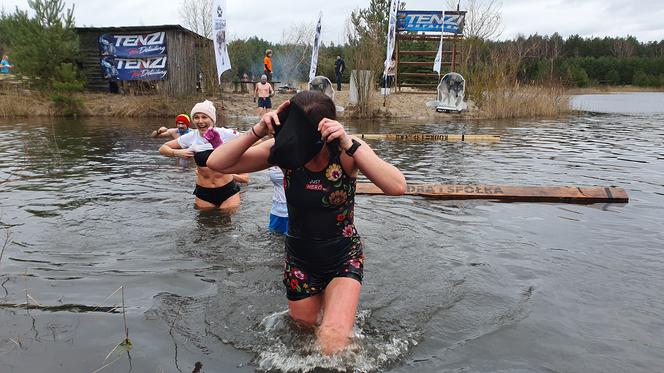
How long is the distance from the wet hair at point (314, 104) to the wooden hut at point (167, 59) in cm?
2265

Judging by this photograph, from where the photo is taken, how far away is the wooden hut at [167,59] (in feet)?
80.9

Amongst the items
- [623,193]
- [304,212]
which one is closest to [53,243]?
[304,212]

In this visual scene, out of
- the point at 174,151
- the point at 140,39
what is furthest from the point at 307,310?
the point at 140,39

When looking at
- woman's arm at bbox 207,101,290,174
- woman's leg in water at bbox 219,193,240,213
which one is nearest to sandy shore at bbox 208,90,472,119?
woman's leg in water at bbox 219,193,240,213

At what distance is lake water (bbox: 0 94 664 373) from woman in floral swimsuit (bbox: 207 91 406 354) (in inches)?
13.1

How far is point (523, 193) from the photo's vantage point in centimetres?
783

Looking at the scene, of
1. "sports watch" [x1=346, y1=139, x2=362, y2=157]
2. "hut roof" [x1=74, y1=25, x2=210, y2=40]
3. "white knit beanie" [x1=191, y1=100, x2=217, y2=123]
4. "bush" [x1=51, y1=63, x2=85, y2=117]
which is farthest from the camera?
"hut roof" [x1=74, y1=25, x2=210, y2=40]

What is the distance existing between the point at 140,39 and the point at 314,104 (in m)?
24.8

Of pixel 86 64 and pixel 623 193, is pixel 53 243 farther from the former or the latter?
pixel 86 64

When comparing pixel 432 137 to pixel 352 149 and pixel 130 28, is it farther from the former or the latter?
pixel 130 28

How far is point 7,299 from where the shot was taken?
420cm

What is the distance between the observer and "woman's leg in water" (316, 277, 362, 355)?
3.13 m

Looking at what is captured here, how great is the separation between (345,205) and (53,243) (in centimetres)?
404

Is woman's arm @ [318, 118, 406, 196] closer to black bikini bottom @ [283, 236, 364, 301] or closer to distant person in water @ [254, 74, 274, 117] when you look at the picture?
black bikini bottom @ [283, 236, 364, 301]
